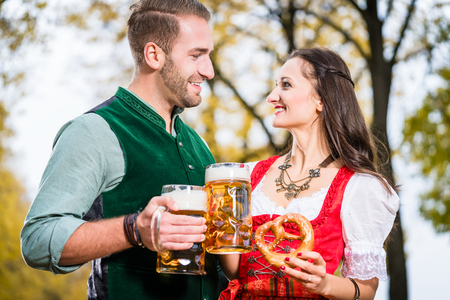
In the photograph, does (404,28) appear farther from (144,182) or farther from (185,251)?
(185,251)

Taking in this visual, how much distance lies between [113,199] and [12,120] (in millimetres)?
8205

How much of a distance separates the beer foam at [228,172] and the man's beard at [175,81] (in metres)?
0.61

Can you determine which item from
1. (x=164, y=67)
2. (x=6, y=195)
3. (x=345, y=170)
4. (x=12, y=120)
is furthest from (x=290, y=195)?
(x=6, y=195)

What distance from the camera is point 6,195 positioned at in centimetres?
1062

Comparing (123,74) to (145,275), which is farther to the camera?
(123,74)

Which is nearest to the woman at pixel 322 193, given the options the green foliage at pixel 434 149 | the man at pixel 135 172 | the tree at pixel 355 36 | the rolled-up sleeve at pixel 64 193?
the man at pixel 135 172

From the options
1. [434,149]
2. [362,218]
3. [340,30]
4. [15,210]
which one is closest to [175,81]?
[362,218]

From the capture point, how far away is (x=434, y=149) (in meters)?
7.20

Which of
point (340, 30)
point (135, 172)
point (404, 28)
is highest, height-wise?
point (340, 30)

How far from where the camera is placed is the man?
4.71 feet

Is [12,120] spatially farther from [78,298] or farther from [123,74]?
[78,298]

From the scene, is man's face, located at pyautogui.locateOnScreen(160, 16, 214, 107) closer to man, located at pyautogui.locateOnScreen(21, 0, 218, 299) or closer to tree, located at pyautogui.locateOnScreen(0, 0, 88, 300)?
man, located at pyautogui.locateOnScreen(21, 0, 218, 299)

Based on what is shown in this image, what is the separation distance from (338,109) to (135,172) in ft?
3.22

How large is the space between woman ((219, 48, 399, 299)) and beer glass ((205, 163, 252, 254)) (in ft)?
0.59
